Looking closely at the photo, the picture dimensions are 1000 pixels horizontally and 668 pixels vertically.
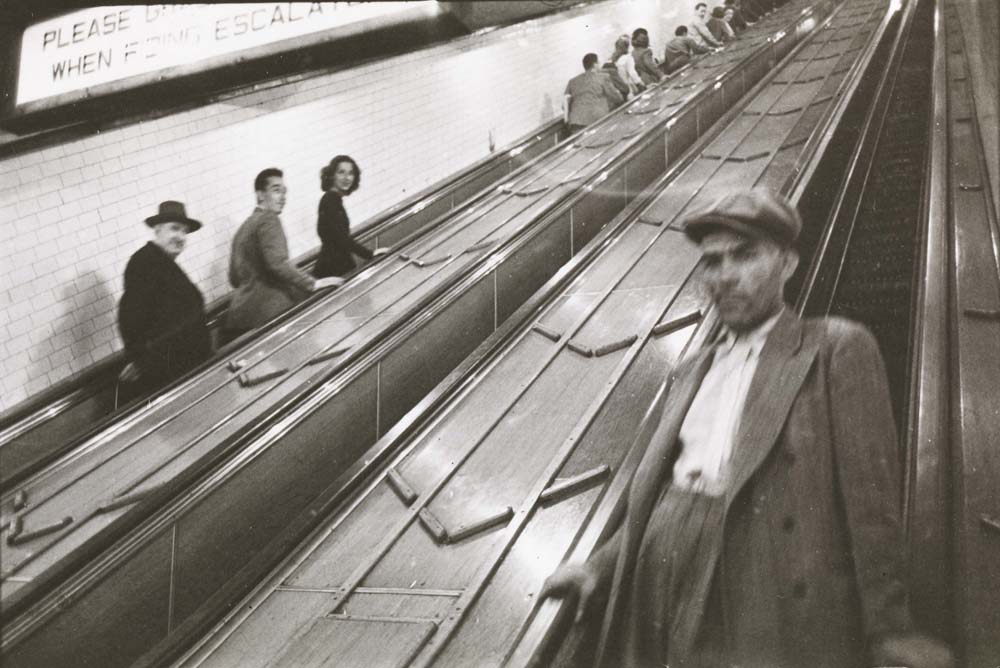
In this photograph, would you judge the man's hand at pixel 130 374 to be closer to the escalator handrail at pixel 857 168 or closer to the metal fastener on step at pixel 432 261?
the metal fastener on step at pixel 432 261

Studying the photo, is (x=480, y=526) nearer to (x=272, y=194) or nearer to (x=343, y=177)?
(x=272, y=194)

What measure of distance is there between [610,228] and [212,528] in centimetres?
266

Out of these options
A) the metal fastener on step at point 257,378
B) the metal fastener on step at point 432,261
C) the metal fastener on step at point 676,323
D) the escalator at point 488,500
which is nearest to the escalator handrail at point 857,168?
the escalator at point 488,500

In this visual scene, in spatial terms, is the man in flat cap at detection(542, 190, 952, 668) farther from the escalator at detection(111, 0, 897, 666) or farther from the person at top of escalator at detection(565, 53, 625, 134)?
the person at top of escalator at detection(565, 53, 625, 134)

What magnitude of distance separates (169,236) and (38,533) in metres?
1.79

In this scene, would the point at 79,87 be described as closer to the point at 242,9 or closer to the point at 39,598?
the point at 242,9

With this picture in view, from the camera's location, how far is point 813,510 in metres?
1.26

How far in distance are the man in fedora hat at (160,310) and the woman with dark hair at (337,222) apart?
108cm

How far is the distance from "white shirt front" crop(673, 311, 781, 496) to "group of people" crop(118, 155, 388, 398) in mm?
2715

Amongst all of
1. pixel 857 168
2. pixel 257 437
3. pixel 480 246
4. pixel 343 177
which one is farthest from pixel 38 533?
pixel 857 168

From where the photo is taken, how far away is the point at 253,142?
5500 mm

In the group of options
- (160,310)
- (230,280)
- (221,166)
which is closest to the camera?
(160,310)

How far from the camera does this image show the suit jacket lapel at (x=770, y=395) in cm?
129

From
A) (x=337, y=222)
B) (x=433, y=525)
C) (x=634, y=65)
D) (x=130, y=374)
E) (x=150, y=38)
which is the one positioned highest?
(x=150, y=38)
